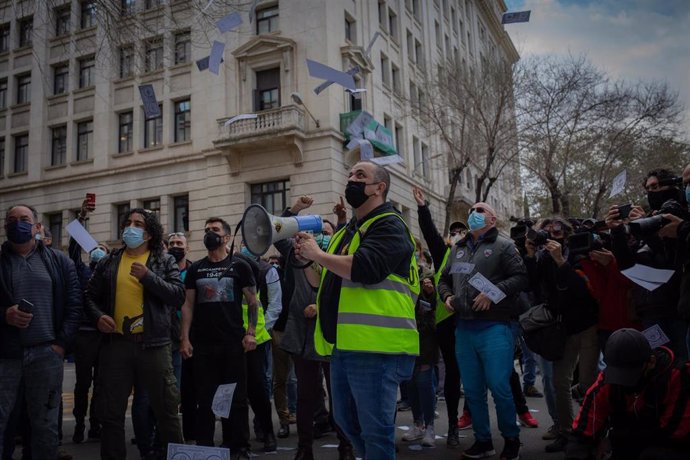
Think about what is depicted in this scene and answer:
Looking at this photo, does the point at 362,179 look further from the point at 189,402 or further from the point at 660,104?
the point at 660,104

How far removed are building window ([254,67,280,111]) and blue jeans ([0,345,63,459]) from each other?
20.3 metres

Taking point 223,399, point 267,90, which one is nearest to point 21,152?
point 267,90

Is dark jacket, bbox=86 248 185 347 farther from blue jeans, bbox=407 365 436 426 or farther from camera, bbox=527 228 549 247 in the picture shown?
camera, bbox=527 228 549 247

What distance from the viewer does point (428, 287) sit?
6.76 metres

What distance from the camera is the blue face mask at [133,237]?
497 centimetres

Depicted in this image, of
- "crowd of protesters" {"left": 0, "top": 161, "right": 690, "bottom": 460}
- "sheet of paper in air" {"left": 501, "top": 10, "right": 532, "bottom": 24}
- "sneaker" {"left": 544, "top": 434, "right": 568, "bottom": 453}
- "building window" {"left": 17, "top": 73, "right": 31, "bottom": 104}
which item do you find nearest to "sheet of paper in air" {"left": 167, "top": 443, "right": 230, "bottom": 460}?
"crowd of protesters" {"left": 0, "top": 161, "right": 690, "bottom": 460}

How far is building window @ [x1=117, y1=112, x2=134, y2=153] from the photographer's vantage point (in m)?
26.5

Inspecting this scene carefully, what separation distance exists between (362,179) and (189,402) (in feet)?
12.4

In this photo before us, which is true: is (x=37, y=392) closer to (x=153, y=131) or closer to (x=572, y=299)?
(x=572, y=299)

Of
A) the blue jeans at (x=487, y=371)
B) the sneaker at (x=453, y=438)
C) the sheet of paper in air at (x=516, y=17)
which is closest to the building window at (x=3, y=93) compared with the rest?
the sheet of paper in air at (x=516, y=17)

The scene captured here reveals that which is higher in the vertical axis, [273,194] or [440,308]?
[273,194]

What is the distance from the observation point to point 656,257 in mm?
5055

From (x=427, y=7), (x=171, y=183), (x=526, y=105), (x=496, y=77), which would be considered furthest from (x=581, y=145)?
(x=171, y=183)

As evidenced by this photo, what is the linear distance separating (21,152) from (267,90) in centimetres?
1412
